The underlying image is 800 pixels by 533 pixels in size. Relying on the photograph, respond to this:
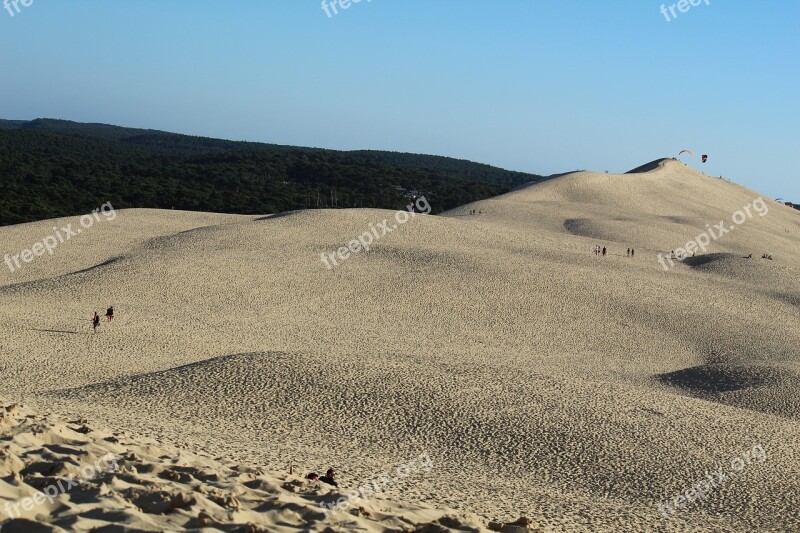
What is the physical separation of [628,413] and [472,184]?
9491 centimetres

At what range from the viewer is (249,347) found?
2720cm

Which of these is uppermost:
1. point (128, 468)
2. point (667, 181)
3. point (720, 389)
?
point (667, 181)

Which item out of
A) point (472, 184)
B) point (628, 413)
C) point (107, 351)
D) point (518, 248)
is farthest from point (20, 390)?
point (472, 184)

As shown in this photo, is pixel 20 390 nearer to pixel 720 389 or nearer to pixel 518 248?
pixel 720 389
